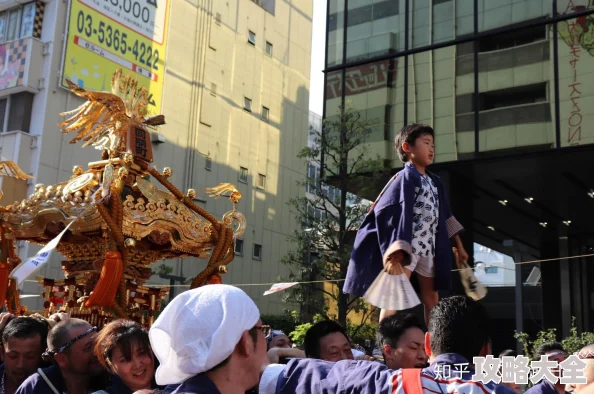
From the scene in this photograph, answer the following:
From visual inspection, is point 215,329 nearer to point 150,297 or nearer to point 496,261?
point 150,297

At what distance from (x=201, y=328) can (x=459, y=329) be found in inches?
44.1

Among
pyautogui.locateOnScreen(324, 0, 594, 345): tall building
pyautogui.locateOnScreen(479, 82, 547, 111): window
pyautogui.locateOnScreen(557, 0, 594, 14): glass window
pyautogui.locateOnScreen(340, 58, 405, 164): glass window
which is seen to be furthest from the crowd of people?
pyautogui.locateOnScreen(340, 58, 405, 164): glass window

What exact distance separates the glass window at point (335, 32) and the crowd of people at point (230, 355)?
1248cm

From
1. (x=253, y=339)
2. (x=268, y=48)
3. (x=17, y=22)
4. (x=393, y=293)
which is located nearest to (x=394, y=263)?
(x=393, y=293)

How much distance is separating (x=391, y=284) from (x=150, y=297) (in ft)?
13.5

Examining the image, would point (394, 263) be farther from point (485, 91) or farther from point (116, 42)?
point (116, 42)

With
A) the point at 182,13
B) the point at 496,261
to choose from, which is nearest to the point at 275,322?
the point at 496,261

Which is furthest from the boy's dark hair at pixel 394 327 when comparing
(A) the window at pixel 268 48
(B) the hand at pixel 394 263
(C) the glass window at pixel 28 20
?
Answer: (A) the window at pixel 268 48

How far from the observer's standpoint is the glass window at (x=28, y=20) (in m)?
21.5

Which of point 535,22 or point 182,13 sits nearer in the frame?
point 535,22

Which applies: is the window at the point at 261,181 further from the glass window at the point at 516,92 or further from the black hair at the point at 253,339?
the black hair at the point at 253,339

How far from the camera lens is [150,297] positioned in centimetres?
811

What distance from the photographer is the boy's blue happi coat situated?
15.8 ft

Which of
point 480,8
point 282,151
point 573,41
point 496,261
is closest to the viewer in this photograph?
point 573,41
